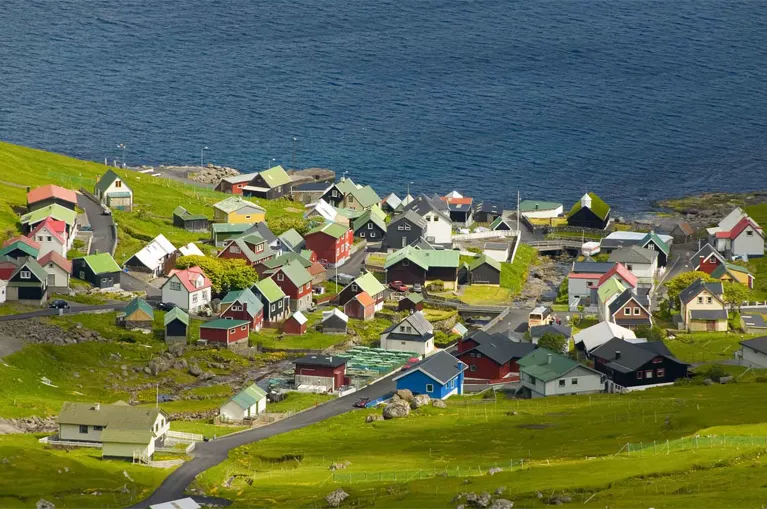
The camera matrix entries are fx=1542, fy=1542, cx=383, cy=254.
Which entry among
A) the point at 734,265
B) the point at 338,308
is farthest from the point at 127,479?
the point at 734,265

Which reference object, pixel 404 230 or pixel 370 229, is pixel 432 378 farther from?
pixel 370 229

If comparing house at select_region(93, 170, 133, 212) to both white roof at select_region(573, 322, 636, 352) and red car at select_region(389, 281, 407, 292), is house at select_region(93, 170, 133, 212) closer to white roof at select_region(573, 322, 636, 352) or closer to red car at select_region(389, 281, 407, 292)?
red car at select_region(389, 281, 407, 292)

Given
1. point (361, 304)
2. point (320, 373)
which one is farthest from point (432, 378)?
point (361, 304)

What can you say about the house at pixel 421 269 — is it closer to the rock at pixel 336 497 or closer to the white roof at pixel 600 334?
the white roof at pixel 600 334

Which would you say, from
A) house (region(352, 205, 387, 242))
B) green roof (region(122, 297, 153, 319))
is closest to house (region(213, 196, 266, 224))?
house (region(352, 205, 387, 242))

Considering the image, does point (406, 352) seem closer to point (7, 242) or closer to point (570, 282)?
point (570, 282)
